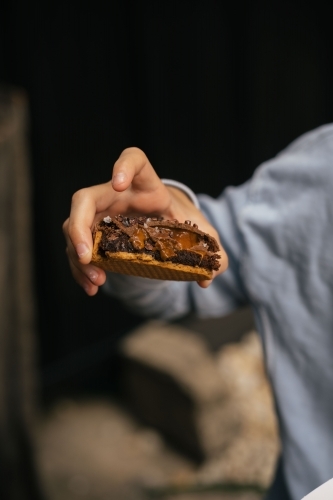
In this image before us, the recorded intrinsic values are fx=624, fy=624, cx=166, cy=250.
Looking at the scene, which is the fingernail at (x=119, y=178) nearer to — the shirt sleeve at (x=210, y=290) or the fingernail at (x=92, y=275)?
the fingernail at (x=92, y=275)

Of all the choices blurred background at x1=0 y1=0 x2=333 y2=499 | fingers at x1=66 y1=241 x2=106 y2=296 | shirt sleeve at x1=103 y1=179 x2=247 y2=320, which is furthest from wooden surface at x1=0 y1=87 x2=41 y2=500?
fingers at x1=66 y1=241 x2=106 y2=296

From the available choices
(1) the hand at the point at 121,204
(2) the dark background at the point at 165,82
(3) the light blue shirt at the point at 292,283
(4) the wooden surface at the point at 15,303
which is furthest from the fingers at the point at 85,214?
(4) the wooden surface at the point at 15,303

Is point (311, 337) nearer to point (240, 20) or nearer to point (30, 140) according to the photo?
point (240, 20)

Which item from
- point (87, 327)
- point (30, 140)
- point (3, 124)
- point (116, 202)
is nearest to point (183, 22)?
point (3, 124)

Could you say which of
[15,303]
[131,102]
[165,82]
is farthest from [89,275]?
[15,303]

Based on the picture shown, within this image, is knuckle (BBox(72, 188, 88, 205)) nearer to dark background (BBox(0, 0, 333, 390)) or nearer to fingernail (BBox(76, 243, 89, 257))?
fingernail (BBox(76, 243, 89, 257))
